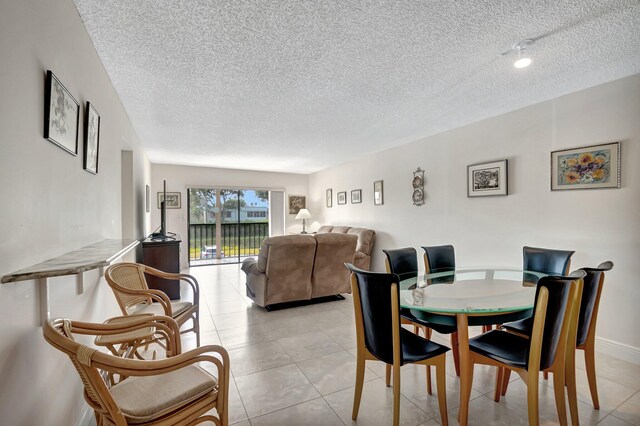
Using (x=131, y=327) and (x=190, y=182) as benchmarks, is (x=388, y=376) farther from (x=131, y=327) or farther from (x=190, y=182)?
(x=190, y=182)

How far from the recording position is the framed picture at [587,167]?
2.59 meters

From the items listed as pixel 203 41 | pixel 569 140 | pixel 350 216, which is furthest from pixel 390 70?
pixel 350 216

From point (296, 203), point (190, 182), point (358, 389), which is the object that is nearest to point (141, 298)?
point (358, 389)

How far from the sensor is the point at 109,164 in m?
2.61

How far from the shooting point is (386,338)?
1687 mm

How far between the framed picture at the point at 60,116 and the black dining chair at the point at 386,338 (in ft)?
5.36

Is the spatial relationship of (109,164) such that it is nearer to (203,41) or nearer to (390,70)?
(203,41)

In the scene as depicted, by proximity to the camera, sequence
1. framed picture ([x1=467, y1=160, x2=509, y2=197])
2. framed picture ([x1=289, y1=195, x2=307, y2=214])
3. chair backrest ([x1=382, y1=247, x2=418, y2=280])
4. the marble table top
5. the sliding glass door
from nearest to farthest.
A: the marble table top < chair backrest ([x1=382, y1=247, x2=418, y2=280]) < framed picture ([x1=467, y1=160, x2=509, y2=197]) < the sliding glass door < framed picture ([x1=289, y1=195, x2=307, y2=214])

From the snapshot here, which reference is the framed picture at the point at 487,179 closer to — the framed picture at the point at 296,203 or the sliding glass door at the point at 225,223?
the framed picture at the point at 296,203

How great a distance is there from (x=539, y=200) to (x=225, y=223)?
6.34m

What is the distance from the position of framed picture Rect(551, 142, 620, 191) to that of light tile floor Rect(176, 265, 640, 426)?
1.53m

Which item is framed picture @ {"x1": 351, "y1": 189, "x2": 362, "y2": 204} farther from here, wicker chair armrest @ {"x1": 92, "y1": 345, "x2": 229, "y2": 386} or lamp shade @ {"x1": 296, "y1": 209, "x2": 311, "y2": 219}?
wicker chair armrest @ {"x1": 92, "y1": 345, "x2": 229, "y2": 386}

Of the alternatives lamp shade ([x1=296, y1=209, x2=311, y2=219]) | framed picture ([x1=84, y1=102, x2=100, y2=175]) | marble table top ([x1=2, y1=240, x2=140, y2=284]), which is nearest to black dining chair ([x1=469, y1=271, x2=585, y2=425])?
marble table top ([x1=2, y1=240, x2=140, y2=284])

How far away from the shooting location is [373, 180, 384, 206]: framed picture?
5477 millimetres
